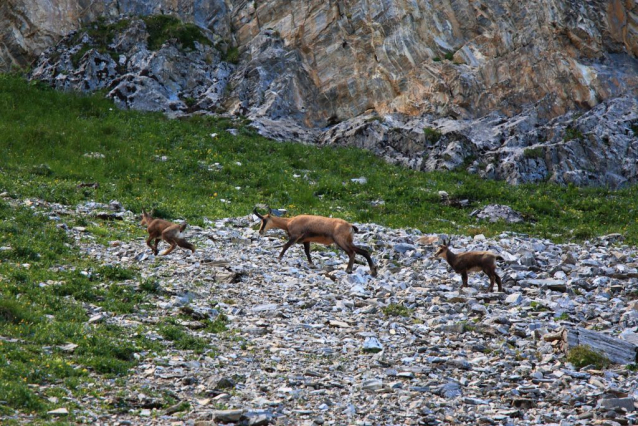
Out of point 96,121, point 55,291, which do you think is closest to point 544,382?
point 55,291

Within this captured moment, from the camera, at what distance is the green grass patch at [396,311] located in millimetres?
13680

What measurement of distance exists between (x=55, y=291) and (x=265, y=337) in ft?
15.2

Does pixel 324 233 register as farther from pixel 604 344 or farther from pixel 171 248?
pixel 604 344

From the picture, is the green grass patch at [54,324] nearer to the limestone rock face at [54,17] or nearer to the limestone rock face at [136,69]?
the limestone rock face at [136,69]

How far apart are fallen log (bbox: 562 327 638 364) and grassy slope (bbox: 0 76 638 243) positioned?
42.0 feet

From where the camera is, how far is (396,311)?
13797 millimetres

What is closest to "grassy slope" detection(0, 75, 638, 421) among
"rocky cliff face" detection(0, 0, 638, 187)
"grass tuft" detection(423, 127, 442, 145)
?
"rocky cliff face" detection(0, 0, 638, 187)

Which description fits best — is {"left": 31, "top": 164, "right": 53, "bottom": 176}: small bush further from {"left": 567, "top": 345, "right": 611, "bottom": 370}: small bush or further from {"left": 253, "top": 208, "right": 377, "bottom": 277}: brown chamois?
{"left": 567, "top": 345, "right": 611, "bottom": 370}: small bush

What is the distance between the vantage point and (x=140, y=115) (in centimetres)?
3578

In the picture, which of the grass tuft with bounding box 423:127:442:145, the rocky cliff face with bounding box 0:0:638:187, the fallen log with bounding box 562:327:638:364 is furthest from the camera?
the rocky cliff face with bounding box 0:0:638:187

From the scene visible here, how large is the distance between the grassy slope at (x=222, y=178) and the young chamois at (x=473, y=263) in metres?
7.75

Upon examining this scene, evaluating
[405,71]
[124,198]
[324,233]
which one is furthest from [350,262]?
[405,71]

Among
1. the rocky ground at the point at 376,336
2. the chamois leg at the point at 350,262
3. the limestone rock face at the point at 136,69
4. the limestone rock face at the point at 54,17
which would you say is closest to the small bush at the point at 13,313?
the rocky ground at the point at 376,336

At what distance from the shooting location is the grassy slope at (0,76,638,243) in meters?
25.2
